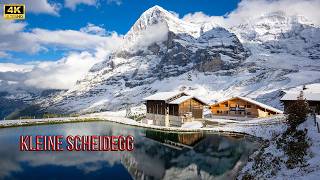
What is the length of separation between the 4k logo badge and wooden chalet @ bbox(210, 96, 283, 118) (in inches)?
2408

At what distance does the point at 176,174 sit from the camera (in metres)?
33.6

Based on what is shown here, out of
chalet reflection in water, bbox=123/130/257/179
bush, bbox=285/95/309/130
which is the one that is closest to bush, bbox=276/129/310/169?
bush, bbox=285/95/309/130

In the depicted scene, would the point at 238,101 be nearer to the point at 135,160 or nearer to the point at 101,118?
the point at 101,118

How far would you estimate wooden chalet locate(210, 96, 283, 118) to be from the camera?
276 feet

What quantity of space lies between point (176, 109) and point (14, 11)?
4531cm

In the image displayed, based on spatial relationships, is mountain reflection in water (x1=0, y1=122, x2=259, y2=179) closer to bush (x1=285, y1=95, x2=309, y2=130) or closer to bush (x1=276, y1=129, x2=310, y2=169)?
bush (x1=276, y1=129, x2=310, y2=169)

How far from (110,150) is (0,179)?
50.9 ft

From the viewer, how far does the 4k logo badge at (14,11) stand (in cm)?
3660

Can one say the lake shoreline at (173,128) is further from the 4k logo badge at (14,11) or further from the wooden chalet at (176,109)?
the 4k logo badge at (14,11)

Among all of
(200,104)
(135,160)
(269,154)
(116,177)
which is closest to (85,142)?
(135,160)

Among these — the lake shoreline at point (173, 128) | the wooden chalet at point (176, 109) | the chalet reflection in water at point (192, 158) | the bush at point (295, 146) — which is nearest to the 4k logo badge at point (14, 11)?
the chalet reflection in water at point (192, 158)

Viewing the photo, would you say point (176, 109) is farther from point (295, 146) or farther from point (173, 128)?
point (295, 146)

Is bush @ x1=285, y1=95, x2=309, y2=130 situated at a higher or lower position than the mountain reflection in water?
higher

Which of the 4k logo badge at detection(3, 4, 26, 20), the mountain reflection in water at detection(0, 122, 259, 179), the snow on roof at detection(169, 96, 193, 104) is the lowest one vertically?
the mountain reflection in water at detection(0, 122, 259, 179)
